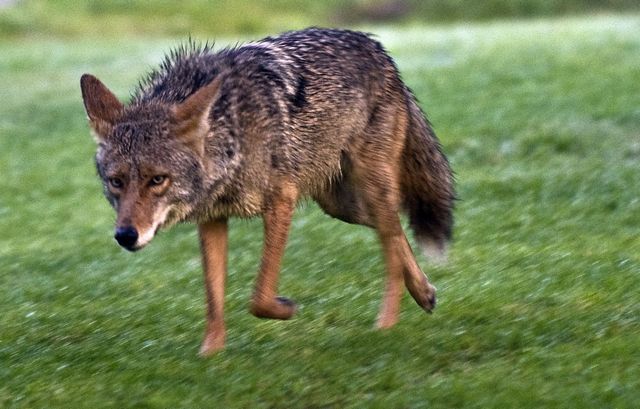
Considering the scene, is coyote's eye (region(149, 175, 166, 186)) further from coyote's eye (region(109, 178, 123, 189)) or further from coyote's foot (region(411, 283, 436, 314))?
coyote's foot (region(411, 283, 436, 314))

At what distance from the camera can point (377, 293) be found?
29.0 feet

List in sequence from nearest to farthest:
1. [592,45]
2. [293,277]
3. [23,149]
Result: [293,277], [23,149], [592,45]

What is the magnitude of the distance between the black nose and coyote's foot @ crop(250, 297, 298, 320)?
1.11 m

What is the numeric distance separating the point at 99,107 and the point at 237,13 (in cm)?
3645

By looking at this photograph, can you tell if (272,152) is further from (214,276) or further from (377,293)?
(377,293)

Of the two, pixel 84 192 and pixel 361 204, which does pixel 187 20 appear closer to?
pixel 84 192

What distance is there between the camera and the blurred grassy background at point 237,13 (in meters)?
40.2

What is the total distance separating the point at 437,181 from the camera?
28.1ft

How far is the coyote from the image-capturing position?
6781 millimetres

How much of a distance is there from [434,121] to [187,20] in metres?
26.5

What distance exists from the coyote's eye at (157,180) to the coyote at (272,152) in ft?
0.04

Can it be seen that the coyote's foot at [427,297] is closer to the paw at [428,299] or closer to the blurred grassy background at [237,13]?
the paw at [428,299]

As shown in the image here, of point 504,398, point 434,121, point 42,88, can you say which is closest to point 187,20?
point 42,88

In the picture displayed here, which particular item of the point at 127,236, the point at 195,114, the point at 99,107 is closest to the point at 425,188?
the point at 195,114
